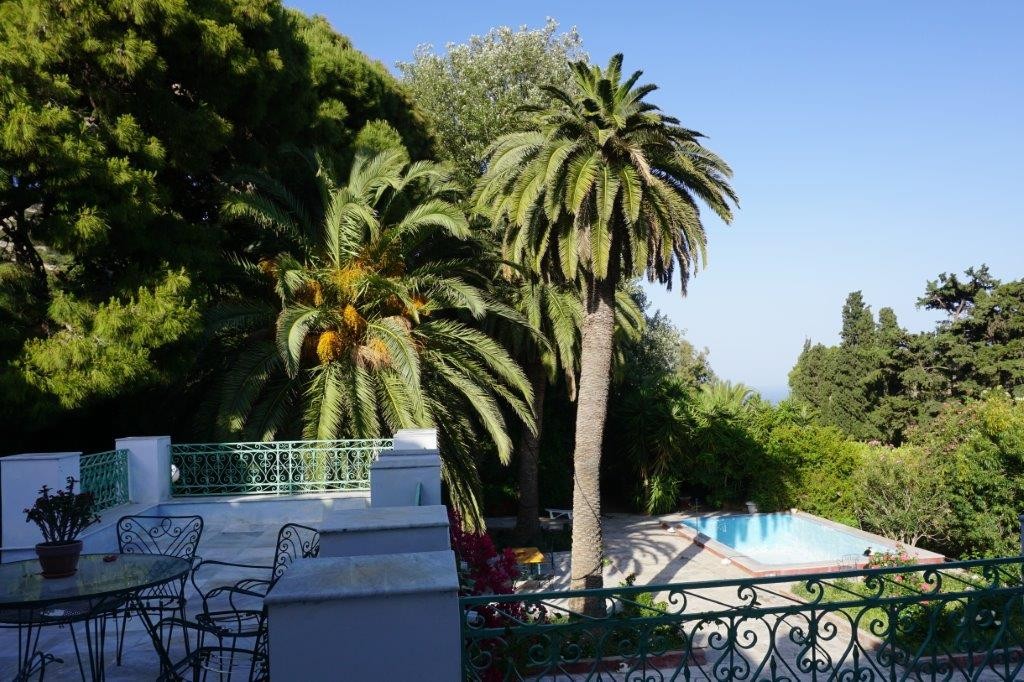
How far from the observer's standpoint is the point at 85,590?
3.65 meters

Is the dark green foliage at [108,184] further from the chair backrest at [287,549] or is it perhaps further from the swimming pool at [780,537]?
the swimming pool at [780,537]

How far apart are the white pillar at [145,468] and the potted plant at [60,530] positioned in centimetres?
433

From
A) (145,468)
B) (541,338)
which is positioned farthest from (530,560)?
(145,468)

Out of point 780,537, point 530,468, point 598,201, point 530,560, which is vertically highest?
point 598,201

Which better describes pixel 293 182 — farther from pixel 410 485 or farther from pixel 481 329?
pixel 410 485

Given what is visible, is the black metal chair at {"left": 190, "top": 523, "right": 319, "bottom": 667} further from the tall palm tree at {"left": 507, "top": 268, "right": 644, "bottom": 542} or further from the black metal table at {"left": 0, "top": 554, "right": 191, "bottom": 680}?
the tall palm tree at {"left": 507, "top": 268, "right": 644, "bottom": 542}

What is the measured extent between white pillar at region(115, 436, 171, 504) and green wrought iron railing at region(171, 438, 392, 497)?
691 millimetres

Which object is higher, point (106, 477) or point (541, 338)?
point (541, 338)

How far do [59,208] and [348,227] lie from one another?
3.98 metres

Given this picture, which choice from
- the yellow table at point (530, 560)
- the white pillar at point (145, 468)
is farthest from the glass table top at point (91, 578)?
the yellow table at point (530, 560)

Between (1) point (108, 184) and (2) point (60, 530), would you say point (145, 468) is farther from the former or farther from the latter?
(2) point (60, 530)

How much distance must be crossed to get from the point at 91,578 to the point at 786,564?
1260cm

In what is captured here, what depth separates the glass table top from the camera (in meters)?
3.55

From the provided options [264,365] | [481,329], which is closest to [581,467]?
[481,329]
